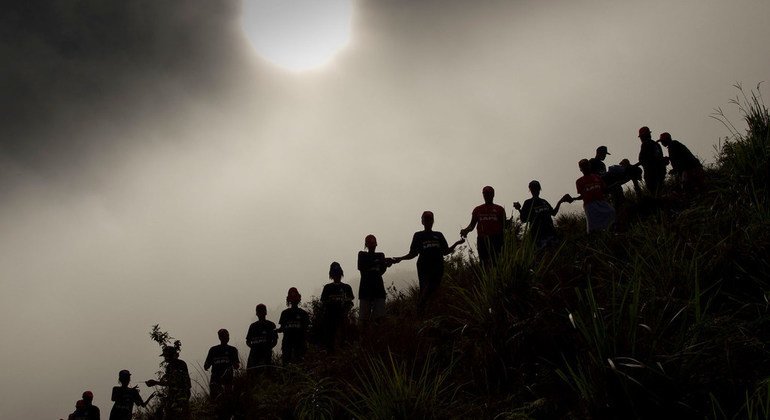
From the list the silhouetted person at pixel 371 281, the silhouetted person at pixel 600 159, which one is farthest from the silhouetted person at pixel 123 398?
the silhouetted person at pixel 600 159

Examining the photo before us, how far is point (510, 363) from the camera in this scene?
428 cm

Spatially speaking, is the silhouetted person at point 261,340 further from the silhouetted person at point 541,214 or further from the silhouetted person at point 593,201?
the silhouetted person at point 593,201

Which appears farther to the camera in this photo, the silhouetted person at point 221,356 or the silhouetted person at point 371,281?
the silhouetted person at point 221,356

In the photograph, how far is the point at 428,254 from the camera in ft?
27.6

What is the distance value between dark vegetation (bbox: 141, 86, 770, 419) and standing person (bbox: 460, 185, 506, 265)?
1529 millimetres

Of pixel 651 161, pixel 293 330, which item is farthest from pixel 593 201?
pixel 293 330

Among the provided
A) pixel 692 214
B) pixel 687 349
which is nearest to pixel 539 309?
pixel 687 349

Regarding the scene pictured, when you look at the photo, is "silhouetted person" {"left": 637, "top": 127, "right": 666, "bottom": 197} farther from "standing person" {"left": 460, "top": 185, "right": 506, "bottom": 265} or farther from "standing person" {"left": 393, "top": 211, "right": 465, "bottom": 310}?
"standing person" {"left": 393, "top": 211, "right": 465, "bottom": 310}

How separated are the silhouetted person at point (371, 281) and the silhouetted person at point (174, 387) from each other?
10.0ft

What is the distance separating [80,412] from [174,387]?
5573 millimetres

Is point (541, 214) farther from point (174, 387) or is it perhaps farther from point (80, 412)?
point (80, 412)

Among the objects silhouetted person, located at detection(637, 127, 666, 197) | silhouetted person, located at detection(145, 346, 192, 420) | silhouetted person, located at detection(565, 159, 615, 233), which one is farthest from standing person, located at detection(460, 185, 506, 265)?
silhouetted person, located at detection(145, 346, 192, 420)

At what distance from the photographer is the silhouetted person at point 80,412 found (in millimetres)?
9797

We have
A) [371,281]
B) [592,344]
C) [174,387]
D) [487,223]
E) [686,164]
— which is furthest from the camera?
[686,164]
